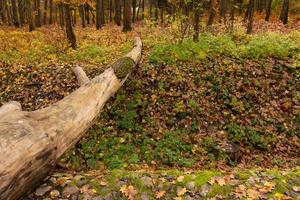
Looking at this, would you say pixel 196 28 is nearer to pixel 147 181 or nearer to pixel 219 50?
pixel 219 50

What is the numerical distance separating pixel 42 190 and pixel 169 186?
6.42 feet

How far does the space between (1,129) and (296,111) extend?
26.9 feet

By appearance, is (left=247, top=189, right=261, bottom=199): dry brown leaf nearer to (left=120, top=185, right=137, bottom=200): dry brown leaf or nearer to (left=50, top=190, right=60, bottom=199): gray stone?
(left=120, top=185, right=137, bottom=200): dry brown leaf

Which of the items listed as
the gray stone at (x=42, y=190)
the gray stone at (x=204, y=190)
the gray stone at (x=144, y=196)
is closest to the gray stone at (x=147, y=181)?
the gray stone at (x=144, y=196)

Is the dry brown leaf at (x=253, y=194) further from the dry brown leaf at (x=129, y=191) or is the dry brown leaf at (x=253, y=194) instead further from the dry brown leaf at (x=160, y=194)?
the dry brown leaf at (x=129, y=191)

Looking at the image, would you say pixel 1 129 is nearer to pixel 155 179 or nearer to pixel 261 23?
pixel 155 179

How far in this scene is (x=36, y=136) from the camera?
Result: 196 inches

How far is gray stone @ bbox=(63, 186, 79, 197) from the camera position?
5148 millimetres

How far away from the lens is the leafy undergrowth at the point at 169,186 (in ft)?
16.9

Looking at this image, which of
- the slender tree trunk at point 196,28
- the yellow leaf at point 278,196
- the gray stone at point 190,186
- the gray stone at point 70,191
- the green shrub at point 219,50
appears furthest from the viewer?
the slender tree trunk at point 196,28

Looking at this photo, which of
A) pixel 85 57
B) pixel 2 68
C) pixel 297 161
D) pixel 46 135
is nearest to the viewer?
pixel 46 135

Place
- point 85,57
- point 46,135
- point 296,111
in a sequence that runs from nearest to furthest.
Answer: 1. point 46,135
2. point 296,111
3. point 85,57

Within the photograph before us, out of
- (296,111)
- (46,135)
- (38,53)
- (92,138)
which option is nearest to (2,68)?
(38,53)

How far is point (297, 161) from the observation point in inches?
326
